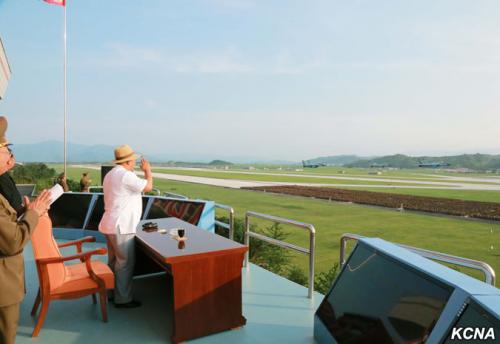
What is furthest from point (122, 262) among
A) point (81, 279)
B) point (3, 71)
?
point (3, 71)

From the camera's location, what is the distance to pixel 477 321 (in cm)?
155

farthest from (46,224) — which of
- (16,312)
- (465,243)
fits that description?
(465,243)

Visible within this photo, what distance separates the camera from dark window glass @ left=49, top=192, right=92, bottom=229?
7.64m

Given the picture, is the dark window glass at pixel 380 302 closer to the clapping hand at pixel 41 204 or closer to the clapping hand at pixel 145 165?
the clapping hand at pixel 41 204

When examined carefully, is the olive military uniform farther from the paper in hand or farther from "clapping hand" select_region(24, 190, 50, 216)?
the paper in hand

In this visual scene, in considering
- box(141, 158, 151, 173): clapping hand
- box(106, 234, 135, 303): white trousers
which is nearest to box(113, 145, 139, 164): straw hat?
box(141, 158, 151, 173): clapping hand

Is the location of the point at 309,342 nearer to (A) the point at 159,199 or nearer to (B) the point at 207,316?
(B) the point at 207,316

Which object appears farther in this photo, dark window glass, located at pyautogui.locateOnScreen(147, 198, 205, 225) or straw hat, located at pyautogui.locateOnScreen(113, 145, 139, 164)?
dark window glass, located at pyautogui.locateOnScreen(147, 198, 205, 225)

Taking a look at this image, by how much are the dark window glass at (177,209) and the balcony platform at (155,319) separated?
5.72ft

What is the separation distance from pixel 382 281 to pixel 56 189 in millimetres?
2477

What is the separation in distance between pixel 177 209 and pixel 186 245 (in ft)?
10.6

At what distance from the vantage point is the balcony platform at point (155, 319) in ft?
10.9

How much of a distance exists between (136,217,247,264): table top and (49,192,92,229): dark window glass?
13.2ft

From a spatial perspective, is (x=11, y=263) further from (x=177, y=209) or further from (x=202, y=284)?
(x=177, y=209)
